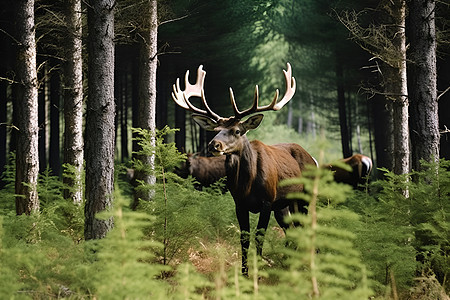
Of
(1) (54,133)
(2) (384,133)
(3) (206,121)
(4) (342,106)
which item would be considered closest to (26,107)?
(3) (206,121)

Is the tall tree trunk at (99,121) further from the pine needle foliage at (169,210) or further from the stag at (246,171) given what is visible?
the stag at (246,171)

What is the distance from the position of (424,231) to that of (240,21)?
14.8m

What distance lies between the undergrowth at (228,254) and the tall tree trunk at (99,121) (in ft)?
1.48

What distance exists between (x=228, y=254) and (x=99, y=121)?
2.75 m

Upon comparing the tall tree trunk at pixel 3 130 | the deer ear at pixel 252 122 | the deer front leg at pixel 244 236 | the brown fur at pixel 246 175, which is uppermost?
the tall tree trunk at pixel 3 130

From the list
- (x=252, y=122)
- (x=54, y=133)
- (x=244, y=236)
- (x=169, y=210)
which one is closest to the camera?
(x=169, y=210)

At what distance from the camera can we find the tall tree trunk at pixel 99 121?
672cm

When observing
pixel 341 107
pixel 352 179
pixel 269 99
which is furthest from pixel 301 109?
pixel 352 179

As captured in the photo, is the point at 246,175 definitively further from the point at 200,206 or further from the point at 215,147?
the point at 200,206

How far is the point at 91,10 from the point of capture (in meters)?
6.93

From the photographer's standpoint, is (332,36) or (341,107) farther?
(341,107)

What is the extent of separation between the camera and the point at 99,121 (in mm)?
6766

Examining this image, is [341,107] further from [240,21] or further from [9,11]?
[9,11]

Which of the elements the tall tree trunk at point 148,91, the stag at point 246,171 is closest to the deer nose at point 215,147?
the stag at point 246,171
